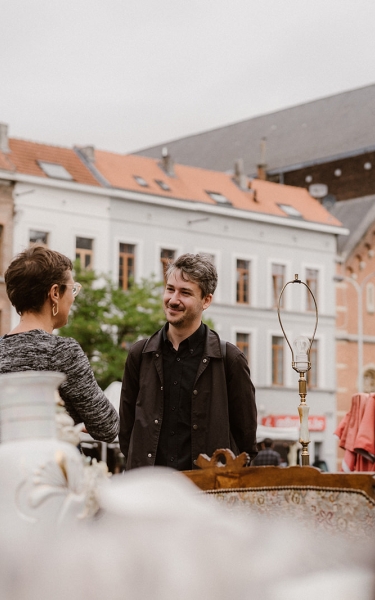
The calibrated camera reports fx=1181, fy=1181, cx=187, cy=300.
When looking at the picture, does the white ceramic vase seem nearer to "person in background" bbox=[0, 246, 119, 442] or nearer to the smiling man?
"person in background" bbox=[0, 246, 119, 442]

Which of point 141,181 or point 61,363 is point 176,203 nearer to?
point 141,181

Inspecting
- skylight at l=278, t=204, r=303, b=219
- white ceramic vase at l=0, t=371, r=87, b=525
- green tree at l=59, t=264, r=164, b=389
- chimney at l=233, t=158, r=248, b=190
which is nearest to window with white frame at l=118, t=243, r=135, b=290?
green tree at l=59, t=264, r=164, b=389

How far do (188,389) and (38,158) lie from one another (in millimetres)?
33701

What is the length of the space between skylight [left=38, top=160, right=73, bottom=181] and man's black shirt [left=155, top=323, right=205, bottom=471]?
32.5 meters

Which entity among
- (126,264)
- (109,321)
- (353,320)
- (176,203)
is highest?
(176,203)

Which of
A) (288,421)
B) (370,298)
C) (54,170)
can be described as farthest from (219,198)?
(288,421)

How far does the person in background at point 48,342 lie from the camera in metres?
3.79

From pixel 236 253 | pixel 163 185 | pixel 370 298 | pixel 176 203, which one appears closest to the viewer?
pixel 176 203

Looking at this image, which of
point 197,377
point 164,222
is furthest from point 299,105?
point 197,377

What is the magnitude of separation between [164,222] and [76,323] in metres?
8.53

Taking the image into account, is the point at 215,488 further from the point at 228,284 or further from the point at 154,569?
the point at 228,284

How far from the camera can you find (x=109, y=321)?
3228cm

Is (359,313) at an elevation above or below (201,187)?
below

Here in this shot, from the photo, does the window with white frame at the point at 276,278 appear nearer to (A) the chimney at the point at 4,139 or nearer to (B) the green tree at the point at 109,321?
(B) the green tree at the point at 109,321
